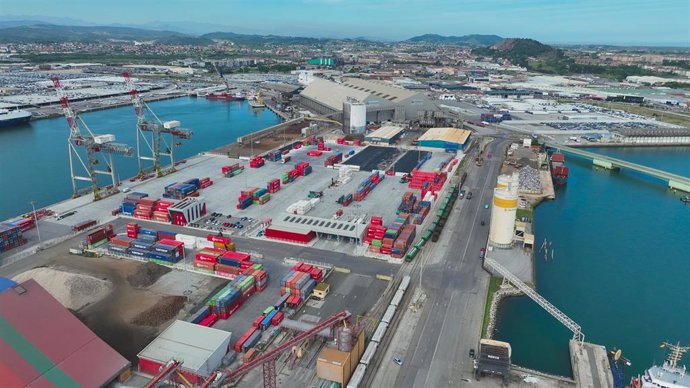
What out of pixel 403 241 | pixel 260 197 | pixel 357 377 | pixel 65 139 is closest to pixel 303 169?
pixel 260 197

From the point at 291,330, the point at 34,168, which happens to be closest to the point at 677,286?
the point at 291,330

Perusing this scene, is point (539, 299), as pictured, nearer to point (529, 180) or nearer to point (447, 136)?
point (529, 180)

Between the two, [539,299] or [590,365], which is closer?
[590,365]

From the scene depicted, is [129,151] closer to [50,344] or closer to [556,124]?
[50,344]

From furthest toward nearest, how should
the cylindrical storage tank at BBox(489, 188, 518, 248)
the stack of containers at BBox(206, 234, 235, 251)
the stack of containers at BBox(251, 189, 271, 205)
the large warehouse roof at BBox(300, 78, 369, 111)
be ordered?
the large warehouse roof at BBox(300, 78, 369, 111) → the stack of containers at BBox(251, 189, 271, 205) → the cylindrical storage tank at BBox(489, 188, 518, 248) → the stack of containers at BBox(206, 234, 235, 251)

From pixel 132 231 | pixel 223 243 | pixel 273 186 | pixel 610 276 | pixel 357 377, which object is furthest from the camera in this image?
pixel 273 186

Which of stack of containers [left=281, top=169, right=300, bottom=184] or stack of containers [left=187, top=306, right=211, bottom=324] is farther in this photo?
stack of containers [left=281, top=169, right=300, bottom=184]

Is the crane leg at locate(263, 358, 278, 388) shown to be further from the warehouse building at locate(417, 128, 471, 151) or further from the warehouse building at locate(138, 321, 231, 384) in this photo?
the warehouse building at locate(417, 128, 471, 151)

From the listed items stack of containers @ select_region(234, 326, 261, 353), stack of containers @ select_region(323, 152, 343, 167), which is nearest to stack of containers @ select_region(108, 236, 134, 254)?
stack of containers @ select_region(234, 326, 261, 353)
